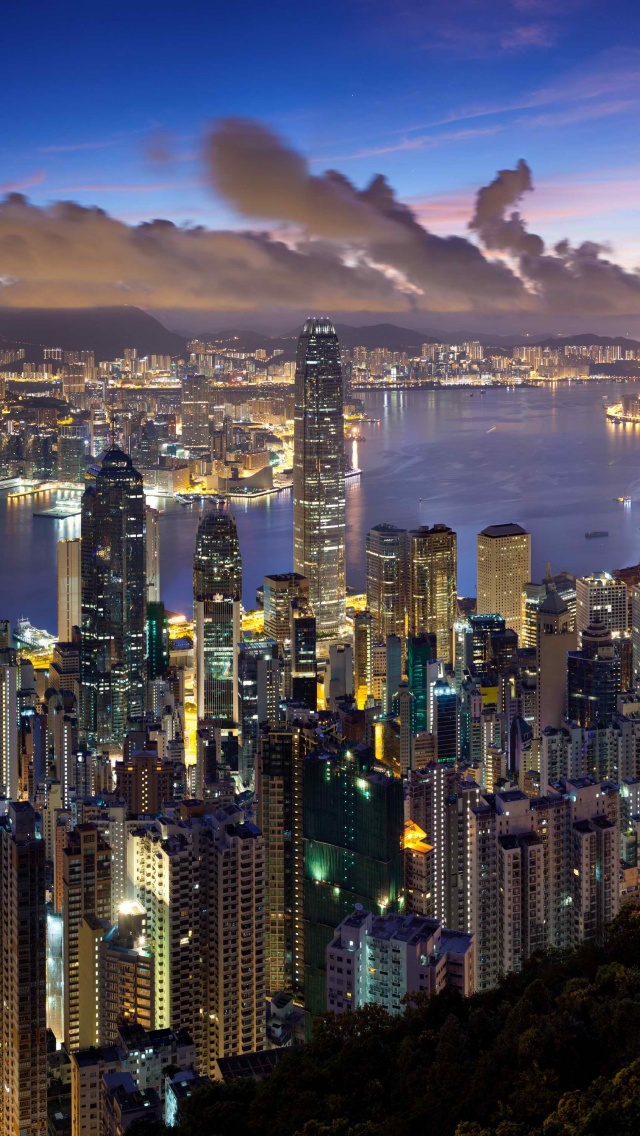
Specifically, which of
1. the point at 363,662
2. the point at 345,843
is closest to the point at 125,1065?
the point at 345,843

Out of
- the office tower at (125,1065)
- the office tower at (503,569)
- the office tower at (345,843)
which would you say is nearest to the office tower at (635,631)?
the office tower at (503,569)

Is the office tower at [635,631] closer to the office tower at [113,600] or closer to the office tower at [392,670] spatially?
the office tower at [392,670]

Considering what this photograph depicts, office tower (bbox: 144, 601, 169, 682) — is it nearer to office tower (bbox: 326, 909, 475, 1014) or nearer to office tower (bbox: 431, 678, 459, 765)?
office tower (bbox: 431, 678, 459, 765)

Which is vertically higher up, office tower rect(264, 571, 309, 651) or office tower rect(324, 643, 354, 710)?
office tower rect(264, 571, 309, 651)

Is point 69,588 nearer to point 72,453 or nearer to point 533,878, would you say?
point 72,453

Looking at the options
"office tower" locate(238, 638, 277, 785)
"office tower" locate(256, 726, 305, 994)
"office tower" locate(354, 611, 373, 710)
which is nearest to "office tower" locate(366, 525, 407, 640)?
"office tower" locate(354, 611, 373, 710)

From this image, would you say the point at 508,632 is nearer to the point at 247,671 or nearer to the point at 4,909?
the point at 247,671
